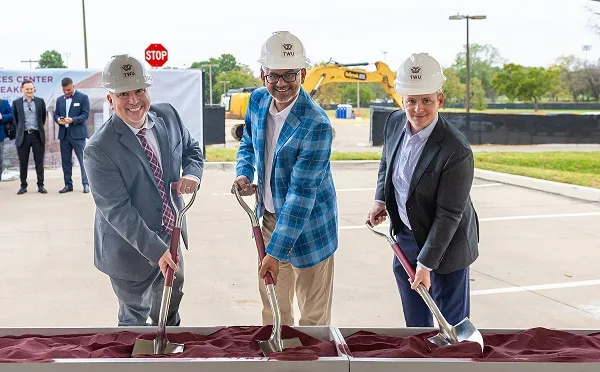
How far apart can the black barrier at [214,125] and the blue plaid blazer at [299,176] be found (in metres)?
17.1

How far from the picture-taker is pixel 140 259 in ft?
12.5

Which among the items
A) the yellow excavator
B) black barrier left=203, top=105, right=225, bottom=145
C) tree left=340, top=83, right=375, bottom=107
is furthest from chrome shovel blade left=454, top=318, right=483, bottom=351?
tree left=340, top=83, right=375, bottom=107

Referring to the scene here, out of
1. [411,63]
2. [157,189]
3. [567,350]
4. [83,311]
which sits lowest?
[83,311]

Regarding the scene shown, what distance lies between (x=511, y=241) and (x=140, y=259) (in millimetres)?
5806

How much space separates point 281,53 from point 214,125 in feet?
59.9

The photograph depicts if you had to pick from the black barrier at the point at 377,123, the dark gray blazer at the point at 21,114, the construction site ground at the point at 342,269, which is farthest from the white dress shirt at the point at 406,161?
the black barrier at the point at 377,123

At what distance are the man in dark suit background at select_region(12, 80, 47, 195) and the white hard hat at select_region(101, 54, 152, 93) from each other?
30.0ft

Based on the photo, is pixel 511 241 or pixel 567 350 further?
pixel 511 241

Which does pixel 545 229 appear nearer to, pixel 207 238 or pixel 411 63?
pixel 207 238

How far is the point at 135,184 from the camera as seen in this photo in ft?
12.2

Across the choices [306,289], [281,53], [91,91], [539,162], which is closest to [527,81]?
[539,162]

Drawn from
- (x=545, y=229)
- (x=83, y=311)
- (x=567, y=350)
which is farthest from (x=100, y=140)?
(x=545, y=229)

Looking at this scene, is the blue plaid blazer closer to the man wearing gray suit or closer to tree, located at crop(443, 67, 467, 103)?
the man wearing gray suit

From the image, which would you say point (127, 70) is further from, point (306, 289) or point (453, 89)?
point (453, 89)
